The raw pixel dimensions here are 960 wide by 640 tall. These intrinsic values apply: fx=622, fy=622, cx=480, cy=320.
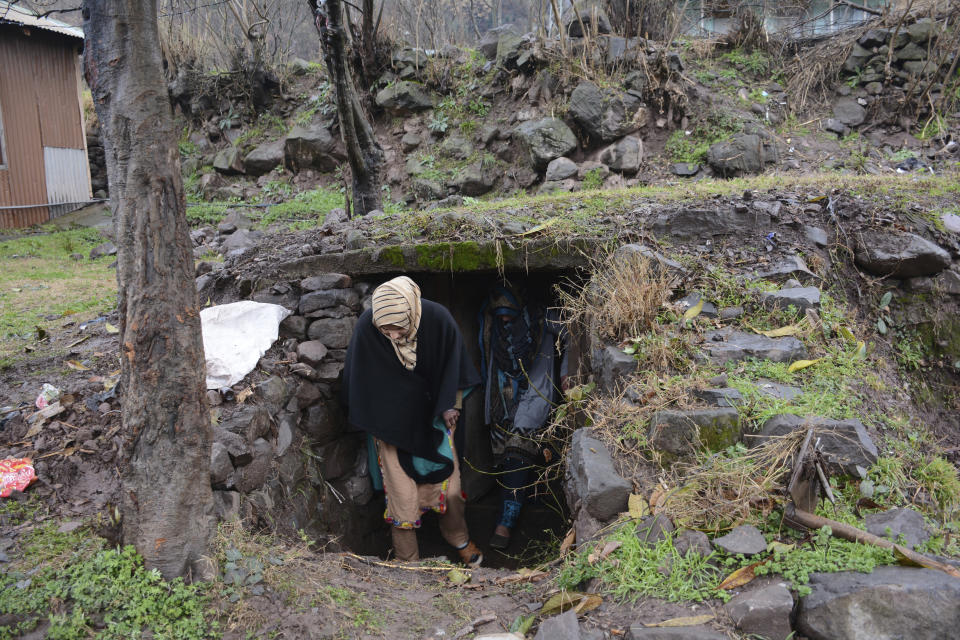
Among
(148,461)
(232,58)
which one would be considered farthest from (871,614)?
(232,58)

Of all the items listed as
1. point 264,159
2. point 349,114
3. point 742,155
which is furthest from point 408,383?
point 264,159

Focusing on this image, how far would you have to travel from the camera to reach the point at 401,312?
400cm

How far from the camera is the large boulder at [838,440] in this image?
2721 mm

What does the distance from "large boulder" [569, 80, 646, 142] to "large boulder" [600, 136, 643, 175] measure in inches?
8.8

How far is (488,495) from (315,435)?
2.37 metres

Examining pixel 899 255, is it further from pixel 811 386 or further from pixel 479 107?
pixel 479 107

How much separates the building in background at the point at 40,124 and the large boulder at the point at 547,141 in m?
8.23

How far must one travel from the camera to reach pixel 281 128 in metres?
11.6

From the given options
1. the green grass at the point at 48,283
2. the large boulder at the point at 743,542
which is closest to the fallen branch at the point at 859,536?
the large boulder at the point at 743,542

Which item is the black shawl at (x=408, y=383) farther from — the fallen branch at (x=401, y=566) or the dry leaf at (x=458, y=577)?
the dry leaf at (x=458, y=577)

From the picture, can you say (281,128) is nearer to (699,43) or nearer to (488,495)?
(699,43)

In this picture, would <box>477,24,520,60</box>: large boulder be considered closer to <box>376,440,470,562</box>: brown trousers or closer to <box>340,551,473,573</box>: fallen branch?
<box>376,440,470,562</box>: brown trousers

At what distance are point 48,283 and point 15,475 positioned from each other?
505cm

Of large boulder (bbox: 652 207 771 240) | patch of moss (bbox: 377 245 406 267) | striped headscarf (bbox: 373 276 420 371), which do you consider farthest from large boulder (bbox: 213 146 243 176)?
large boulder (bbox: 652 207 771 240)
